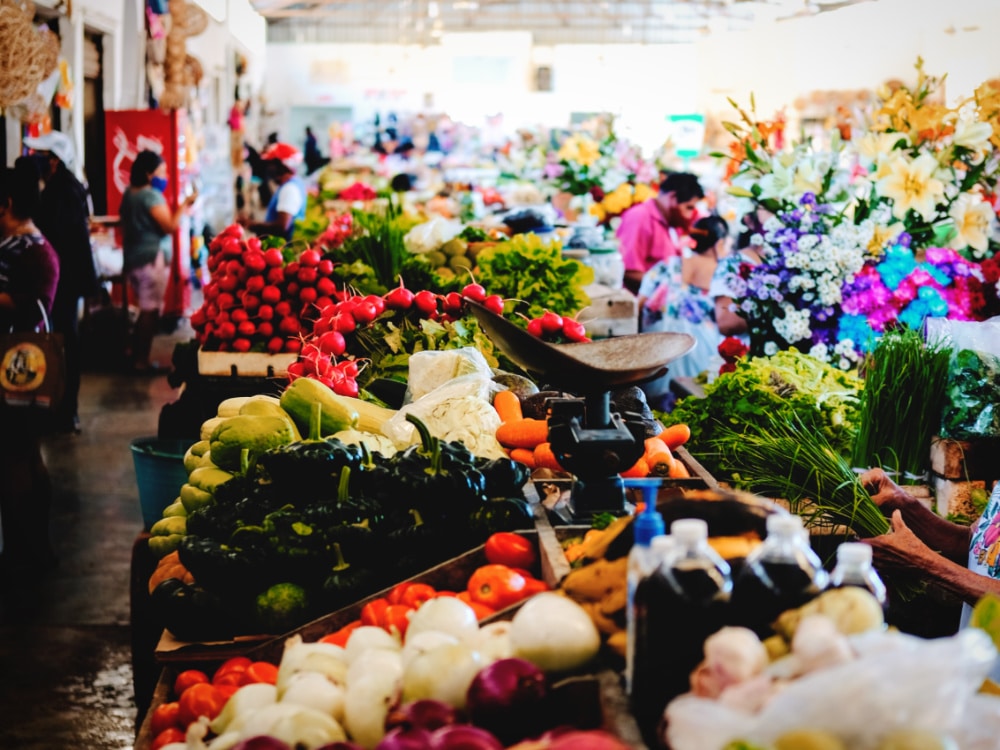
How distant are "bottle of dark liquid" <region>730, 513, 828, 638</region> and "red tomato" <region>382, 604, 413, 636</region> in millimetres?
666

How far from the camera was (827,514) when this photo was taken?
3.03 metres

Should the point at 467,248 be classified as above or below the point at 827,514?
above

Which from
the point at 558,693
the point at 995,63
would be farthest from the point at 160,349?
the point at 558,693

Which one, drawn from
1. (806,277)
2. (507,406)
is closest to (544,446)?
(507,406)

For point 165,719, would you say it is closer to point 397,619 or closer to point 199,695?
point 199,695

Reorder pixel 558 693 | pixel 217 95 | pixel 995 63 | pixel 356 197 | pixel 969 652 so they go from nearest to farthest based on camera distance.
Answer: pixel 969 652 → pixel 558 693 → pixel 995 63 → pixel 356 197 → pixel 217 95

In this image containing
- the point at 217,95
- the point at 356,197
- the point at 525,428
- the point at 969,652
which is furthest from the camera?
the point at 217,95

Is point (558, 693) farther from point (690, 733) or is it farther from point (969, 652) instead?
point (969, 652)

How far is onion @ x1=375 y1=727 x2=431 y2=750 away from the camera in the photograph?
1290 millimetres

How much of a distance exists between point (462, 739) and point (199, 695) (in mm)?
749

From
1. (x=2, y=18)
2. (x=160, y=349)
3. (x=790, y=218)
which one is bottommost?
(x=160, y=349)

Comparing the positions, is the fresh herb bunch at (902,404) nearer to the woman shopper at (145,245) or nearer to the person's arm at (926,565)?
the person's arm at (926,565)

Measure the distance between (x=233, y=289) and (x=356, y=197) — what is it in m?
6.42

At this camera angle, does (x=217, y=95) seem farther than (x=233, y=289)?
Yes
